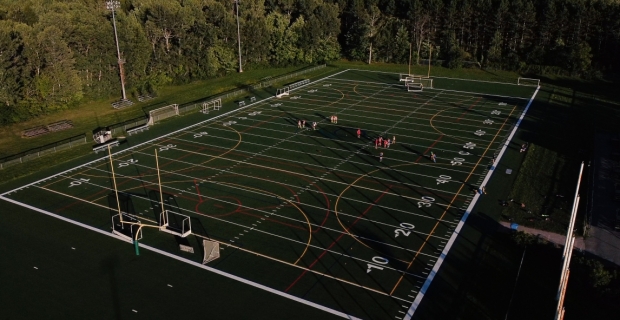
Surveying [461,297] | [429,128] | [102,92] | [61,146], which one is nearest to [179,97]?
[102,92]

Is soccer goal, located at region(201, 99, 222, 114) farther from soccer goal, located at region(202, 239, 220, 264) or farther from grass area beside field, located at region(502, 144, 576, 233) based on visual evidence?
grass area beside field, located at region(502, 144, 576, 233)

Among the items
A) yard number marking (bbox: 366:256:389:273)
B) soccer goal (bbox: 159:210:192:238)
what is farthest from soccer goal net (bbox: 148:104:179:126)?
yard number marking (bbox: 366:256:389:273)

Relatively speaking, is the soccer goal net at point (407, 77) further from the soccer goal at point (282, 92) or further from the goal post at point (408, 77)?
the soccer goal at point (282, 92)

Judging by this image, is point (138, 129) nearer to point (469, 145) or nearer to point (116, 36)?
point (116, 36)

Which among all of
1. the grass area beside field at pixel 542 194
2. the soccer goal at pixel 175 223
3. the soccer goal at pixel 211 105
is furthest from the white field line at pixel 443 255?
the soccer goal at pixel 211 105

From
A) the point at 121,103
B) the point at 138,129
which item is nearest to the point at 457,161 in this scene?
the point at 138,129

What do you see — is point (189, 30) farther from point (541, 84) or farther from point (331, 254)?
point (331, 254)
